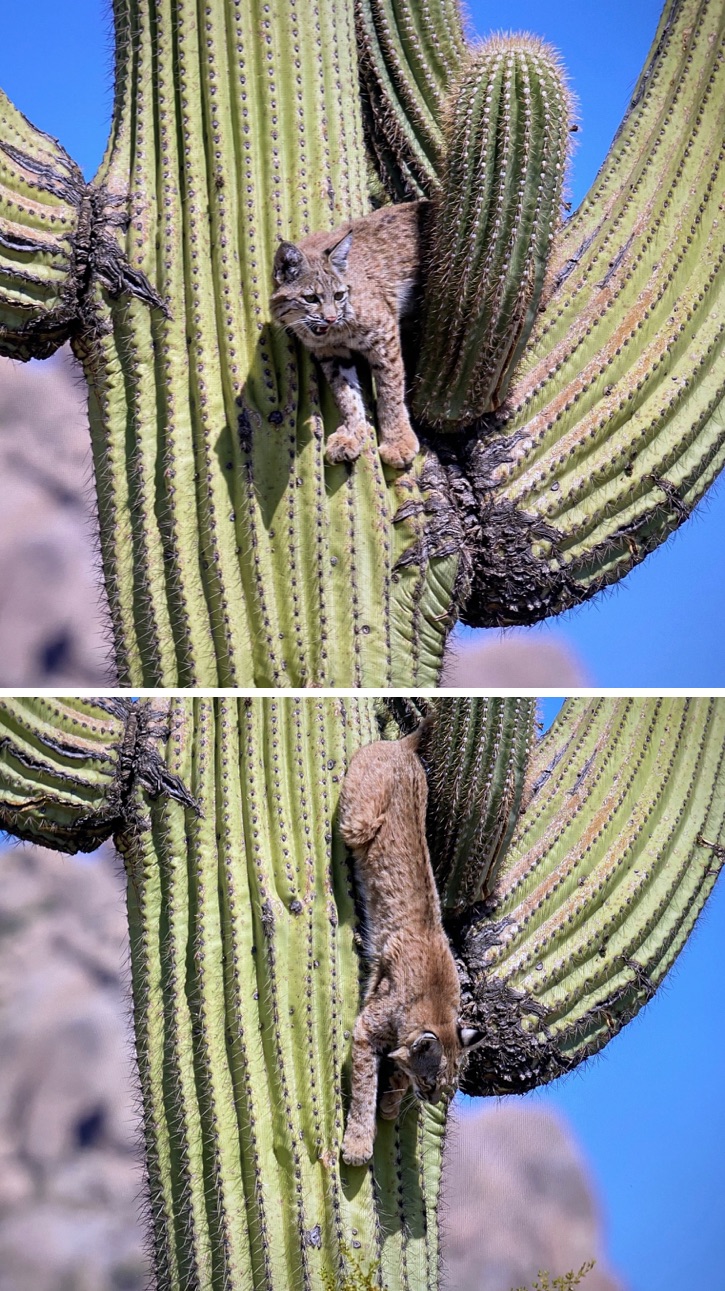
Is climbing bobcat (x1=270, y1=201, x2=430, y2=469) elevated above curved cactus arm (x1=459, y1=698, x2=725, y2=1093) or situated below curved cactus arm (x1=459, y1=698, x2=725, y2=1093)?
above

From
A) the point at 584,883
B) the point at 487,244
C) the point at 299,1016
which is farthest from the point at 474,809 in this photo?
the point at 487,244

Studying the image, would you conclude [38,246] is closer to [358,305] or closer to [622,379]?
[358,305]

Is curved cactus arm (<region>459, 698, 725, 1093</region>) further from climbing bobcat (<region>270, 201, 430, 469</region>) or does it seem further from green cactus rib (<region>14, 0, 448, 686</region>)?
climbing bobcat (<region>270, 201, 430, 469</region>)

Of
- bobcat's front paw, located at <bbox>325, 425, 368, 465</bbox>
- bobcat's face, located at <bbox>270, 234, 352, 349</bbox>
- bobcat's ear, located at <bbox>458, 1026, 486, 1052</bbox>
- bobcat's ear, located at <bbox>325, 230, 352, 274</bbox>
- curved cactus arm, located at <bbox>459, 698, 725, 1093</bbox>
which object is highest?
bobcat's ear, located at <bbox>325, 230, 352, 274</bbox>

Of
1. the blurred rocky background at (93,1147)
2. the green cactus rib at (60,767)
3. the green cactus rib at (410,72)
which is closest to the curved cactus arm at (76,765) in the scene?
the green cactus rib at (60,767)

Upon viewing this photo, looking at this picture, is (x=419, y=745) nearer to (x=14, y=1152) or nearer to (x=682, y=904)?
(x=682, y=904)

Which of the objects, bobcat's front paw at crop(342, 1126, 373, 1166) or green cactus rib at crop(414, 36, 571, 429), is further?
green cactus rib at crop(414, 36, 571, 429)

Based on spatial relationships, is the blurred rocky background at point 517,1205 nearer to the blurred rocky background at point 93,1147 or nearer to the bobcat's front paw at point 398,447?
the blurred rocky background at point 93,1147

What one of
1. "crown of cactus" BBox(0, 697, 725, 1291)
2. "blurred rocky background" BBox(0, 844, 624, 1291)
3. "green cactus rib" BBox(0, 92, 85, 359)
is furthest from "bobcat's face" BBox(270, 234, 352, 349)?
"blurred rocky background" BBox(0, 844, 624, 1291)
